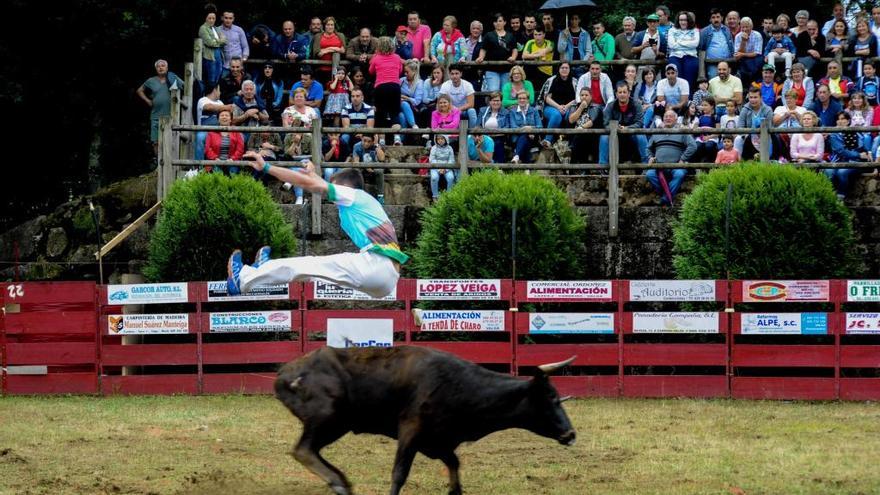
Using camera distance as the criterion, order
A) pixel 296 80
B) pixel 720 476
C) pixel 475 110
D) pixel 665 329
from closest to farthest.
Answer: pixel 720 476 < pixel 665 329 < pixel 475 110 < pixel 296 80

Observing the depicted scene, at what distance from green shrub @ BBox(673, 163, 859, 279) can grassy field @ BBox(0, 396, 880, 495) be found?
7.30 ft

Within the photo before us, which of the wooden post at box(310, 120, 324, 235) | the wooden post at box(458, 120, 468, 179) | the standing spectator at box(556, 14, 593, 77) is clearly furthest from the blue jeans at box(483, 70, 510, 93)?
the wooden post at box(310, 120, 324, 235)

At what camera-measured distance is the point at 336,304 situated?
22.0 m

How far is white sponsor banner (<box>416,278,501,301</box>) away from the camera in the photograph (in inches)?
806

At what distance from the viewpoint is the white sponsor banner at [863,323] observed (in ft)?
65.2

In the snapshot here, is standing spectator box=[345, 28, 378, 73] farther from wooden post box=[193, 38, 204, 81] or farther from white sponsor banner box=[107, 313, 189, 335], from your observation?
white sponsor banner box=[107, 313, 189, 335]

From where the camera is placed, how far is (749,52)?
23.9 meters

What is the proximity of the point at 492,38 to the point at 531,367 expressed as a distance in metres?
6.71

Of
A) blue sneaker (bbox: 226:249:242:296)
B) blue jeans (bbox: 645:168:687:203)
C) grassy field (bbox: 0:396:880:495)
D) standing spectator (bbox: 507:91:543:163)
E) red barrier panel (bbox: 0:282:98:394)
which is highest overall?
standing spectator (bbox: 507:91:543:163)

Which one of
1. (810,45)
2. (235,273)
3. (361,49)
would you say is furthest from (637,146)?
(235,273)

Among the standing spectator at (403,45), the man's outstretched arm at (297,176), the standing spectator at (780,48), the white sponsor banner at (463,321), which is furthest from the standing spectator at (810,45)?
the man's outstretched arm at (297,176)

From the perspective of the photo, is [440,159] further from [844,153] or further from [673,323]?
[844,153]

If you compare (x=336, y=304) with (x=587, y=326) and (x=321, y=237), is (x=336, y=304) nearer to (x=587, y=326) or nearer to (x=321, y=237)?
(x=321, y=237)

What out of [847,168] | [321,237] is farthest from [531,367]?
[847,168]
